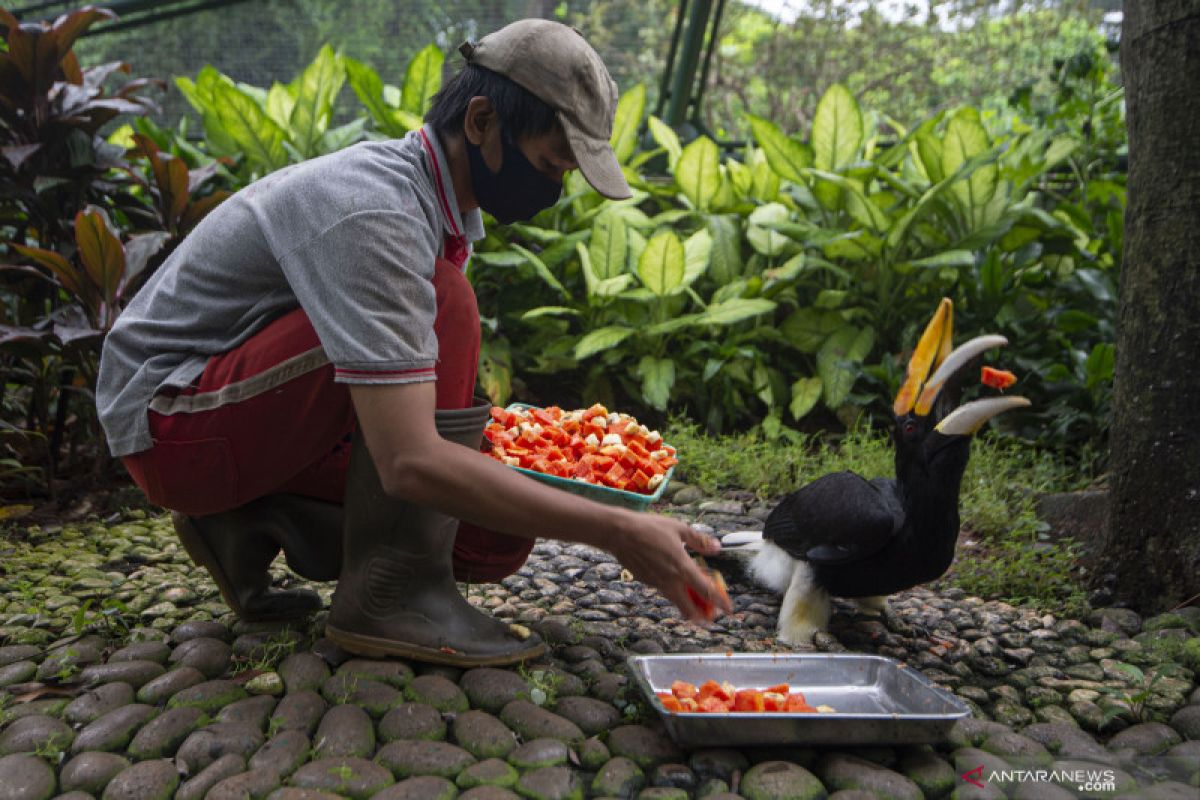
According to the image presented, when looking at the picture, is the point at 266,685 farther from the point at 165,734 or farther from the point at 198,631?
the point at 198,631

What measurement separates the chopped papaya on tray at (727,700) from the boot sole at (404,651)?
0.36 metres

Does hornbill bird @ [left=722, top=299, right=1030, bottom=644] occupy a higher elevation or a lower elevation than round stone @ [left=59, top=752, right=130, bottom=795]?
higher

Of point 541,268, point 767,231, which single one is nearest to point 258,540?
point 541,268

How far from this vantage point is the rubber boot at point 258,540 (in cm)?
214

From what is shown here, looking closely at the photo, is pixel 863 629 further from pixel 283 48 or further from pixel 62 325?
pixel 283 48

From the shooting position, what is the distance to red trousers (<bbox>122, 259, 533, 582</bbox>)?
187 cm

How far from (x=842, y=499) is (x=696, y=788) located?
3.37 feet

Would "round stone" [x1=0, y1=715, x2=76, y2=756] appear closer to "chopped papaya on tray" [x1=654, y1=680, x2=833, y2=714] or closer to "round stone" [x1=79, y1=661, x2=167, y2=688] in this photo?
"round stone" [x1=79, y1=661, x2=167, y2=688]

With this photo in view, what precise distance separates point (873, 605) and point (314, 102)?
12.0ft

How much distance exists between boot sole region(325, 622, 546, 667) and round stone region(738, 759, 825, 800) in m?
0.58

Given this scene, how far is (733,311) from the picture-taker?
14.3 feet

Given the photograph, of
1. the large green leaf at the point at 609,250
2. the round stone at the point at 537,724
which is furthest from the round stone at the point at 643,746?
the large green leaf at the point at 609,250

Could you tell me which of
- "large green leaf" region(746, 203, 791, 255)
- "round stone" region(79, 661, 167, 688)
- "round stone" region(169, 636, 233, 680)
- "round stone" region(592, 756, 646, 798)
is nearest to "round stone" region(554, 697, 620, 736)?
"round stone" region(592, 756, 646, 798)

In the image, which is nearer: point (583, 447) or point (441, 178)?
point (441, 178)
